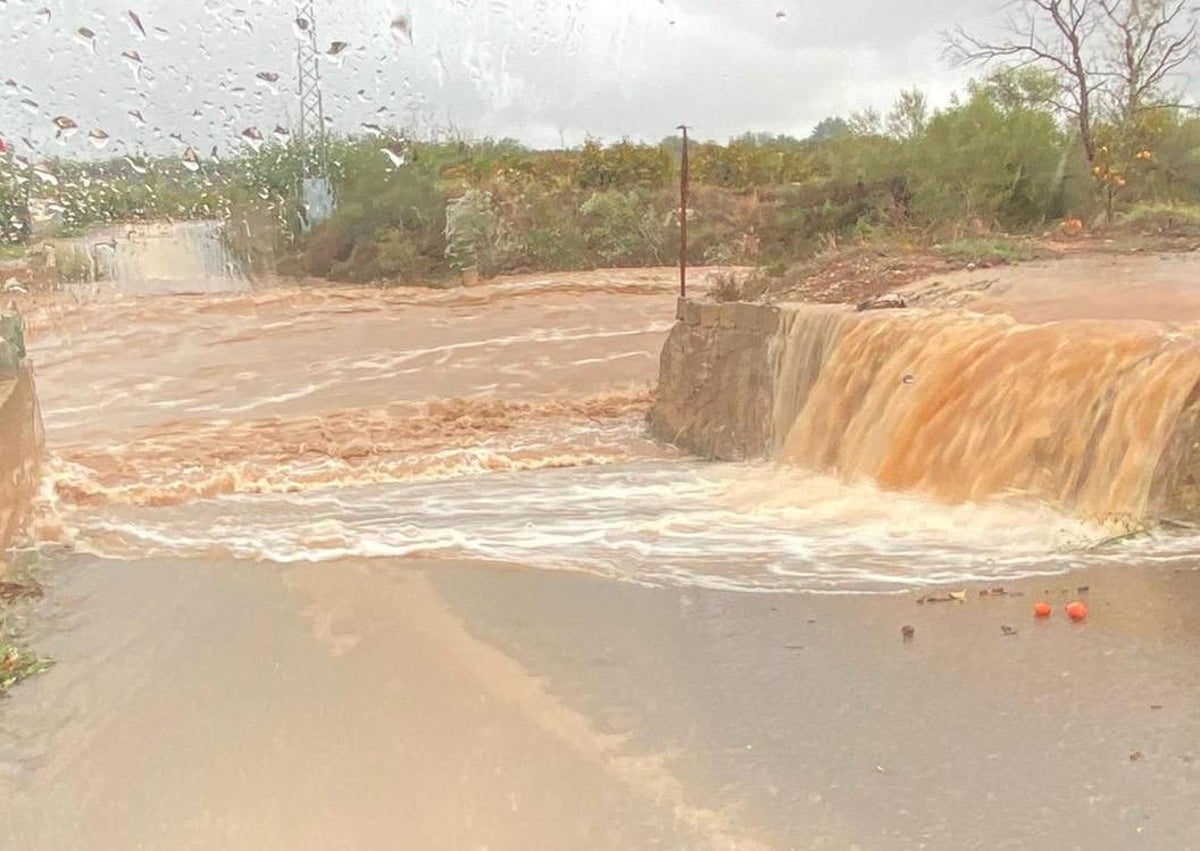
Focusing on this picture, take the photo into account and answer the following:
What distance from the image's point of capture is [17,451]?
27.3ft

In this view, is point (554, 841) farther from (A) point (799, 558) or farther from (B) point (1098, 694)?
(A) point (799, 558)

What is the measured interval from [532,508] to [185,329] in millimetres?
16954

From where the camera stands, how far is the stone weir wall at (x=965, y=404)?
624 cm

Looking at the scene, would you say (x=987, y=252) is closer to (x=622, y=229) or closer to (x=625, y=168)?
(x=622, y=229)

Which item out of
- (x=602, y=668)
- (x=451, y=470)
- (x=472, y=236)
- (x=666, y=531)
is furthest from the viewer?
(x=472, y=236)

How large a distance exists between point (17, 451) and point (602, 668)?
5.45 m

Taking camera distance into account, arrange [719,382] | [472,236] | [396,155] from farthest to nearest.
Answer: [472,236] < [396,155] < [719,382]

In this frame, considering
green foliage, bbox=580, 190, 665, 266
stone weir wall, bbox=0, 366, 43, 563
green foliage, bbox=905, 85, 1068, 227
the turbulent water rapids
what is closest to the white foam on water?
the turbulent water rapids

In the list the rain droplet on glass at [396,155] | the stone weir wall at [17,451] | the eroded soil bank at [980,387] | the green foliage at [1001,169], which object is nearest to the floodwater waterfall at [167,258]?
the rain droplet on glass at [396,155]

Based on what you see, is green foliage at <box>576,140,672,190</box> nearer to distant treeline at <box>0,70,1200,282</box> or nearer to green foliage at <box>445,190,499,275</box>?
distant treeline at <box>0,70,1200,282</box>

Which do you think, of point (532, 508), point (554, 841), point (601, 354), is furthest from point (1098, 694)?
point (601, 354)

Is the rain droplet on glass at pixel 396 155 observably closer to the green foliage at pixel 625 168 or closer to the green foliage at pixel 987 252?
the green foliage at pixel 625 168

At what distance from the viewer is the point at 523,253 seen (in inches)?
1283

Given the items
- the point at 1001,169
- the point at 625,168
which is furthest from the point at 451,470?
the point at 625,168
